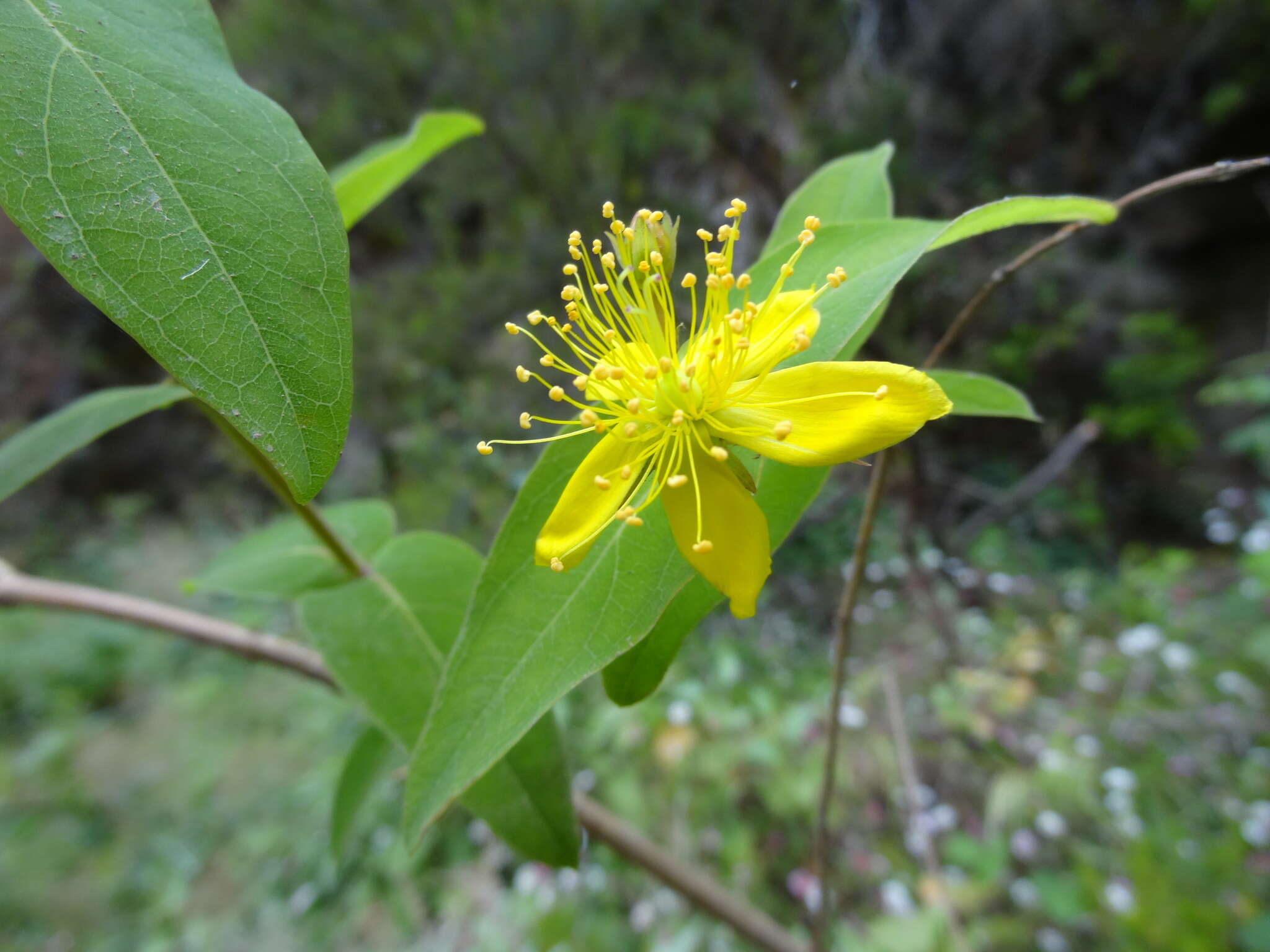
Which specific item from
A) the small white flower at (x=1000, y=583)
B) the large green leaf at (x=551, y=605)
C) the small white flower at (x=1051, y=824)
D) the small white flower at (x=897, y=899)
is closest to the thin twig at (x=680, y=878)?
the large green leaf at (x=551, y=605)

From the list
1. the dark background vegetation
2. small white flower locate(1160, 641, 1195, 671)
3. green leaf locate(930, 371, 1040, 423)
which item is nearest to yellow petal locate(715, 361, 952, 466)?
green leaf locate(930, 371, 1040, 423)

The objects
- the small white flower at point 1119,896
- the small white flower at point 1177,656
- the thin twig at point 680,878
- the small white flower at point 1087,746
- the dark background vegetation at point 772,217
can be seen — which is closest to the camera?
the thin twig at point 680,878

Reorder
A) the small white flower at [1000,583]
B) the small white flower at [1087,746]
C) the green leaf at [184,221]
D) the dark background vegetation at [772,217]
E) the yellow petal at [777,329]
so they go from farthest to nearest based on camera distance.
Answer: the dark background vegetation at [772,217], the small white flower at [1000,583], the small white flower at [1087,746], the yellow petal at [777,329], the green leaf at [184,221]

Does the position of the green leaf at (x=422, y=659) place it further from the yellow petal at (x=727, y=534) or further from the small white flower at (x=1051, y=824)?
the small white flower at (x=1051, y=824)

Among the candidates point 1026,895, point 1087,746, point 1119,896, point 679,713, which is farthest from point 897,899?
point 1087,746

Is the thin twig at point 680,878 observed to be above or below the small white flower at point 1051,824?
above

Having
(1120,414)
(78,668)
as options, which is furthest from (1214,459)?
(78,668)

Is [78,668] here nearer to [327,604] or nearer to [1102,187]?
[327,604]

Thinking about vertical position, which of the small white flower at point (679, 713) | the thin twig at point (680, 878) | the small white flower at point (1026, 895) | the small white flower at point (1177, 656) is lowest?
the small white flower at point (1177, 656)
